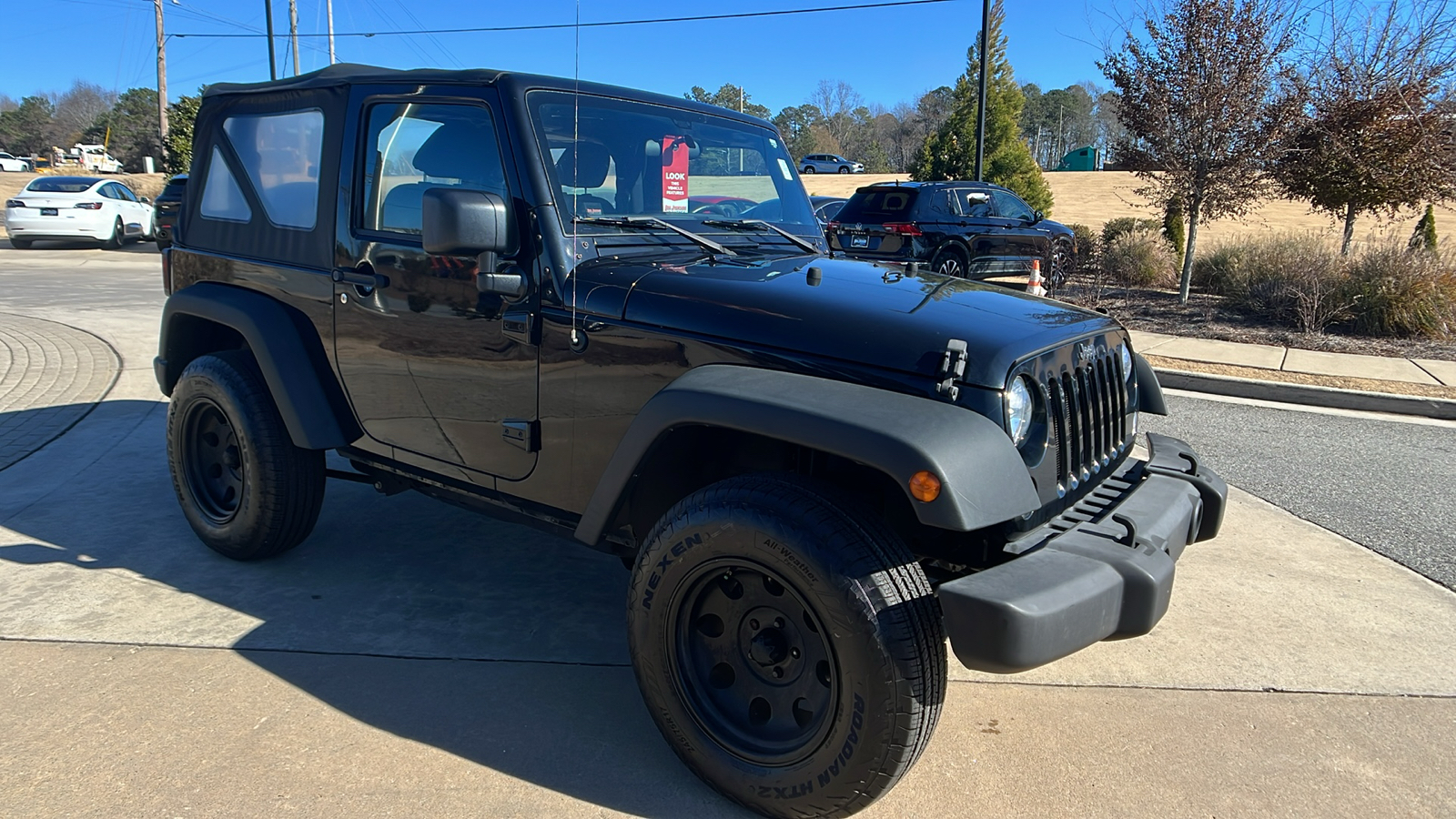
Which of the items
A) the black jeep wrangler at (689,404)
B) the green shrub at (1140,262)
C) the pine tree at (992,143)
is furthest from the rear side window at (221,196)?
the pine tree at (992,143)

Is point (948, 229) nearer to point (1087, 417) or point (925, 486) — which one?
point (1087, 417)

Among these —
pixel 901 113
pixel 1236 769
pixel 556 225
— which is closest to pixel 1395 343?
pixel 1236 769

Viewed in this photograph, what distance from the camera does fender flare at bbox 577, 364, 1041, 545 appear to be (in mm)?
2164

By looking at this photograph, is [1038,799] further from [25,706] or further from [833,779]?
[25,706]

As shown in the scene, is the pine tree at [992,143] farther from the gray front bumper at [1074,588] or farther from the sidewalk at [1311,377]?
the gray front bumper at [1074,588]

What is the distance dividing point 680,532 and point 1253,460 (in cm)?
500

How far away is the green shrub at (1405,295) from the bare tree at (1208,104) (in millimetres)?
2254

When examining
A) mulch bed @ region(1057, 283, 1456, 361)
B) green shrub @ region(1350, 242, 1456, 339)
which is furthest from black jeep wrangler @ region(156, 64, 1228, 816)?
green shrub @ region(1350, 242, 1456, 339)

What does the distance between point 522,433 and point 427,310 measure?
555 millimetres

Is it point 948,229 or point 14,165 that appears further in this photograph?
point 14,165

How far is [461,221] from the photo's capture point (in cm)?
274

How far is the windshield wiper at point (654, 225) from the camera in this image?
3131 mm

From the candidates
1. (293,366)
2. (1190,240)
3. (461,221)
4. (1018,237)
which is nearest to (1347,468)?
(461,221)

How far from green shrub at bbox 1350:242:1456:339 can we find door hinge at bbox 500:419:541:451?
10935mm
